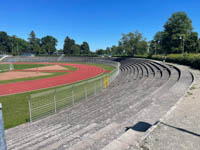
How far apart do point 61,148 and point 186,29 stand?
64.8 meters

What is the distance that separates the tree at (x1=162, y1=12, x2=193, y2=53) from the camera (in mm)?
51653

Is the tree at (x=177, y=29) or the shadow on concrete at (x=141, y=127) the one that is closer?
the shadow on concrete at (x=141, y=127)

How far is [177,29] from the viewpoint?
172 ft

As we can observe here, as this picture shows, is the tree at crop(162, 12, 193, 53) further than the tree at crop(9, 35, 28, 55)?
No

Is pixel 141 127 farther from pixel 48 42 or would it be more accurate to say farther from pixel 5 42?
pixel 5 42

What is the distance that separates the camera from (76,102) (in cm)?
1105

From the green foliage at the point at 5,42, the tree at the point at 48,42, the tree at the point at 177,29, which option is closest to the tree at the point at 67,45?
the tree at the point at 48,42

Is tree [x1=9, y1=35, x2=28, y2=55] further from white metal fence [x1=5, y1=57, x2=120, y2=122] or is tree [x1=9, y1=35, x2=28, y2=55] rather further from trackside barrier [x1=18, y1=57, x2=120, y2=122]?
trackside barrier [x1=18, y1=57, x2=120, y2=122]

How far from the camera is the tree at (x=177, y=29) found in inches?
2034

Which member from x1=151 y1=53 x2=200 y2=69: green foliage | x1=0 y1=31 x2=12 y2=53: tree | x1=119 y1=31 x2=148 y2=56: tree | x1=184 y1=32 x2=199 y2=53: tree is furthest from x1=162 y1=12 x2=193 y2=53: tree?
x1=0 y1=31 x2=12 y2=53: tree

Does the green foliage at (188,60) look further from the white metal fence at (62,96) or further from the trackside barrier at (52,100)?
Answer: the trackside barrier at (52,100)

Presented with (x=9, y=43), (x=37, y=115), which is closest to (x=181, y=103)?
(x=37, y=115)

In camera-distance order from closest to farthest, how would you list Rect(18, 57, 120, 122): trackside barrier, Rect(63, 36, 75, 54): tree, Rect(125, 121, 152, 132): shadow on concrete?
Rect(125, 121, 152, 132): shadow on concrete < Rect(18, 57, 120, 122): trackside barrier < Rect(63, 36, 75, 54): tree

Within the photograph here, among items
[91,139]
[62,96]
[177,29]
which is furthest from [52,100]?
[177,29]
